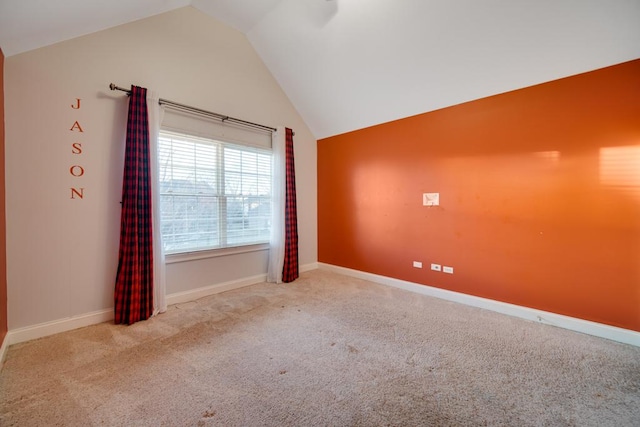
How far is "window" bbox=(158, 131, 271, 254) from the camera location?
296 centimetres

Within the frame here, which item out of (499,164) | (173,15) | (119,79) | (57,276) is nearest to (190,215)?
(57,276)

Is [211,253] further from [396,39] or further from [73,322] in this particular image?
[396,39]

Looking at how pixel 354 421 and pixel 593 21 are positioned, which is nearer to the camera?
pixel 354 421

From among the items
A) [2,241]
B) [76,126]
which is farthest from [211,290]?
[76,126]

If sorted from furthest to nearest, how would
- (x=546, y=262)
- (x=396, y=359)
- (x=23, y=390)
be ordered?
(x=546, y=262) < (x=396, y=359) < (x=23, y=390)

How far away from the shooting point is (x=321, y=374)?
1769mm

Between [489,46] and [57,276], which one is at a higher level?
[489,46]

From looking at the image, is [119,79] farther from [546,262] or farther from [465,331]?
[546,262]

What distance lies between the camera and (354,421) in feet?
4.52

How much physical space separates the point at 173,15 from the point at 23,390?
374cm

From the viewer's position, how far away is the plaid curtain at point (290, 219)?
392cm

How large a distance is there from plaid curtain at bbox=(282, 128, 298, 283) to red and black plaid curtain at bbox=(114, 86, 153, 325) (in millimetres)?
1813

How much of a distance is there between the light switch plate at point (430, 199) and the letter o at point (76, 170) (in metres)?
3.87

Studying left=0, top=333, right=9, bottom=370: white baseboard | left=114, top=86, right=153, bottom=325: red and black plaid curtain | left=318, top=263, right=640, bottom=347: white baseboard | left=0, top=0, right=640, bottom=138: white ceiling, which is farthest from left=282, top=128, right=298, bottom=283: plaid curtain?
left=0, top=333, right=9, bottom=370: white baseboard
